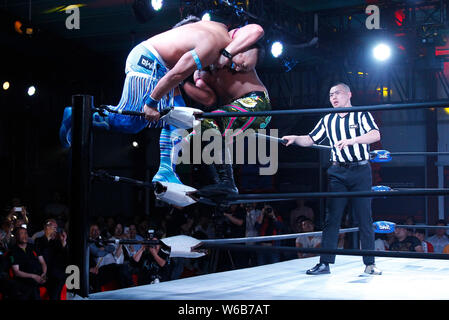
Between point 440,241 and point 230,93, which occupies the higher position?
point 230,93

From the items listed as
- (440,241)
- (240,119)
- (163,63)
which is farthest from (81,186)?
(440,241)

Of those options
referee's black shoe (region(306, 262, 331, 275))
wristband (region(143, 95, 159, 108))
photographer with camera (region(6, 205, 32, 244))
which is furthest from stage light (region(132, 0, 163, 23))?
photographer with camera (region(6, 205, 32, 244))

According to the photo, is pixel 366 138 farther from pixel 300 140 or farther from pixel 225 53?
pixel 225 53

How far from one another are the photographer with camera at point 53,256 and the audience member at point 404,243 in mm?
3775

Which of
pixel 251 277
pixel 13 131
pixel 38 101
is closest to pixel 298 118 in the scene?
pixel 38 101

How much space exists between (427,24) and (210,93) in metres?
5.76

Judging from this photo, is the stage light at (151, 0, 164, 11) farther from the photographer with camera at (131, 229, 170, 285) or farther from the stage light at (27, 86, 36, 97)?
the stage light at (27, 86, 36, 97)

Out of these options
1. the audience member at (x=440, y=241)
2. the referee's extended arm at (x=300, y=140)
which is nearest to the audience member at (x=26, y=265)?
the referee's extended arm at (x=300, y=140)

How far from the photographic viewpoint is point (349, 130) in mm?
3104

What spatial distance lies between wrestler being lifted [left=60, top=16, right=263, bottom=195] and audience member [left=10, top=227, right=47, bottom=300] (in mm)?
3117

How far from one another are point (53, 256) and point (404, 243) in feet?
13.0

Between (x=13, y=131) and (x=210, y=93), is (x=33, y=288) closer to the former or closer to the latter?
(x=210, y=93)

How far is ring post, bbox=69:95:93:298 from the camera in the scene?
5.83 ft

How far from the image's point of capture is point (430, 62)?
965 cm
